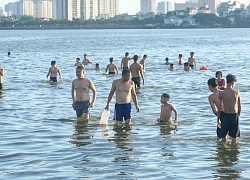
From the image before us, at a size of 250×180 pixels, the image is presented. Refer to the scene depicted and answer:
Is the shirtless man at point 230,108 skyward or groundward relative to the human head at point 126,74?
groundward

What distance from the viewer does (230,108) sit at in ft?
46.0

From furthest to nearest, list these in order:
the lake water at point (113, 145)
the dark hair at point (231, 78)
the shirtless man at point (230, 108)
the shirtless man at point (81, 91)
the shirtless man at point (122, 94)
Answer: the shirtless man at point (81, 91) → the shirtless man at point (122, 94) → the shirtless man at point (230, 108) → the dark hair at point (231, 78) → the lake water at point (113, 145)

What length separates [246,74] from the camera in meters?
37.8

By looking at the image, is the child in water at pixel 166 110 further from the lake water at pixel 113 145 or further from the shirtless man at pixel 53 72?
the shirtless man at pixel 53 72

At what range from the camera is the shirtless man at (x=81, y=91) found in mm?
17000

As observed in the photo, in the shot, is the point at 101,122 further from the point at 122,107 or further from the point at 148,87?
the point at 148,87

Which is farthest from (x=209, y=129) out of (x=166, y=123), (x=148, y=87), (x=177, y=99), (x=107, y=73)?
(x=107, y=73)

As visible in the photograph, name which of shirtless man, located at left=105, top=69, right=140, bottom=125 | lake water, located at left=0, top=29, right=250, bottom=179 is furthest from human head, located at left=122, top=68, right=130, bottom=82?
lake water, located at left=0, top=29, right=250, bottom=179

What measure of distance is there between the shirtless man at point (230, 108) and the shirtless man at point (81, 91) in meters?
4.00

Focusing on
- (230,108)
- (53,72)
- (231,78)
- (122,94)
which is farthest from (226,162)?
(53,72)

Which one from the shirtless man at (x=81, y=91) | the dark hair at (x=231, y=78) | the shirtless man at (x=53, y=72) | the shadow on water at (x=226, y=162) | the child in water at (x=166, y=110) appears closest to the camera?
the shadow on water at (x=226, y=162)

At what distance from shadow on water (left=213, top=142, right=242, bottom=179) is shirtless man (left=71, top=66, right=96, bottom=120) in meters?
3.76

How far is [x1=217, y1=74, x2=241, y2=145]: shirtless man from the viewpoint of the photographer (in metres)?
13.9

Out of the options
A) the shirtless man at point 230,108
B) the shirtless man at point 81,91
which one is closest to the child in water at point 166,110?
the shirtless man at point 81,91
